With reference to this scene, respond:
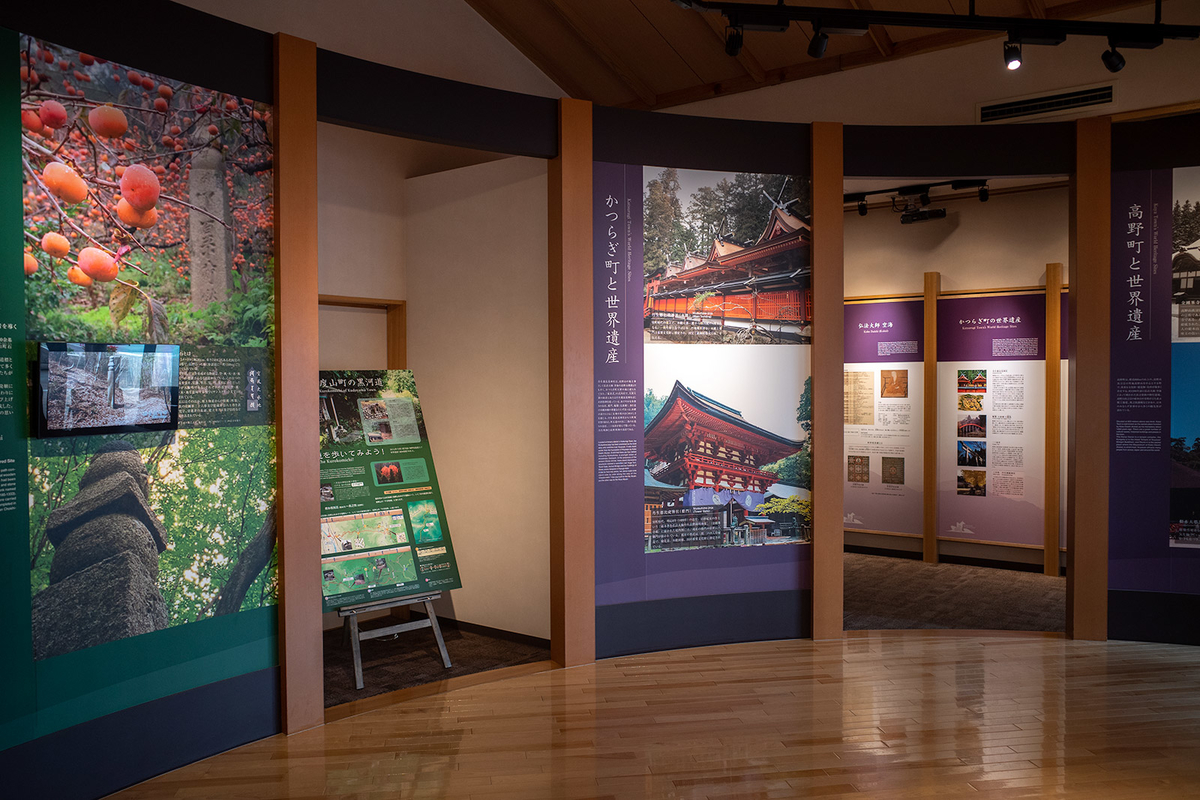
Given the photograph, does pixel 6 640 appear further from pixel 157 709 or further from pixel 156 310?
pixel 156 310

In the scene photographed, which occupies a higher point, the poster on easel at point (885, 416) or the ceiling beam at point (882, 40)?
the ceiling beam at point (882, 40)

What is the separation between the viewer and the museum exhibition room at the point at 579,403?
3.32m

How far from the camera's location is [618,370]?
16.6 ft

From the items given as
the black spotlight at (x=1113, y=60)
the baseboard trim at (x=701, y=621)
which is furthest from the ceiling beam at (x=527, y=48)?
the baseboard trim at (x=701, y=621)

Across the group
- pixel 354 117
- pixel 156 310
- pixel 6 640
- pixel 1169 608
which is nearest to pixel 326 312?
pixel 354 117

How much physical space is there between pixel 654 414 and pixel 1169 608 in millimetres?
3547

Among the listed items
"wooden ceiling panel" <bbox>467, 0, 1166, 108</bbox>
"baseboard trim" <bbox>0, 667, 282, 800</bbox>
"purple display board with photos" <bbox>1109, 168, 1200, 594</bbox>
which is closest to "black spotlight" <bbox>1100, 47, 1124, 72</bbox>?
"purple display board with photos" <bbox>1109, 168, 1200, 594</bbox>

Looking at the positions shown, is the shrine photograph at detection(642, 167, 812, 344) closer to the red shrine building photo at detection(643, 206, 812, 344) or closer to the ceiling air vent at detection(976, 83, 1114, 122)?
the red shrine building photo at detection(643, 206, 812, 344)

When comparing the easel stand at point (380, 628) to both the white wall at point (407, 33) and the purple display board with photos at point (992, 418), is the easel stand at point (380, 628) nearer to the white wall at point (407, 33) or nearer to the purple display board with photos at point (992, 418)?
the white wall at point (407, 33)

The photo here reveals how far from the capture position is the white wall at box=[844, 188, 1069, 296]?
25.6 ft

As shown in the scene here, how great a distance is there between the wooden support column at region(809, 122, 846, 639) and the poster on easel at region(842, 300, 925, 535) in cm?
305

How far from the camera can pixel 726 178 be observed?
5.30 meters

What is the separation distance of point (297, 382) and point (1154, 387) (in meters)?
5.18

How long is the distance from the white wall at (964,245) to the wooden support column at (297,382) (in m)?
6.28
